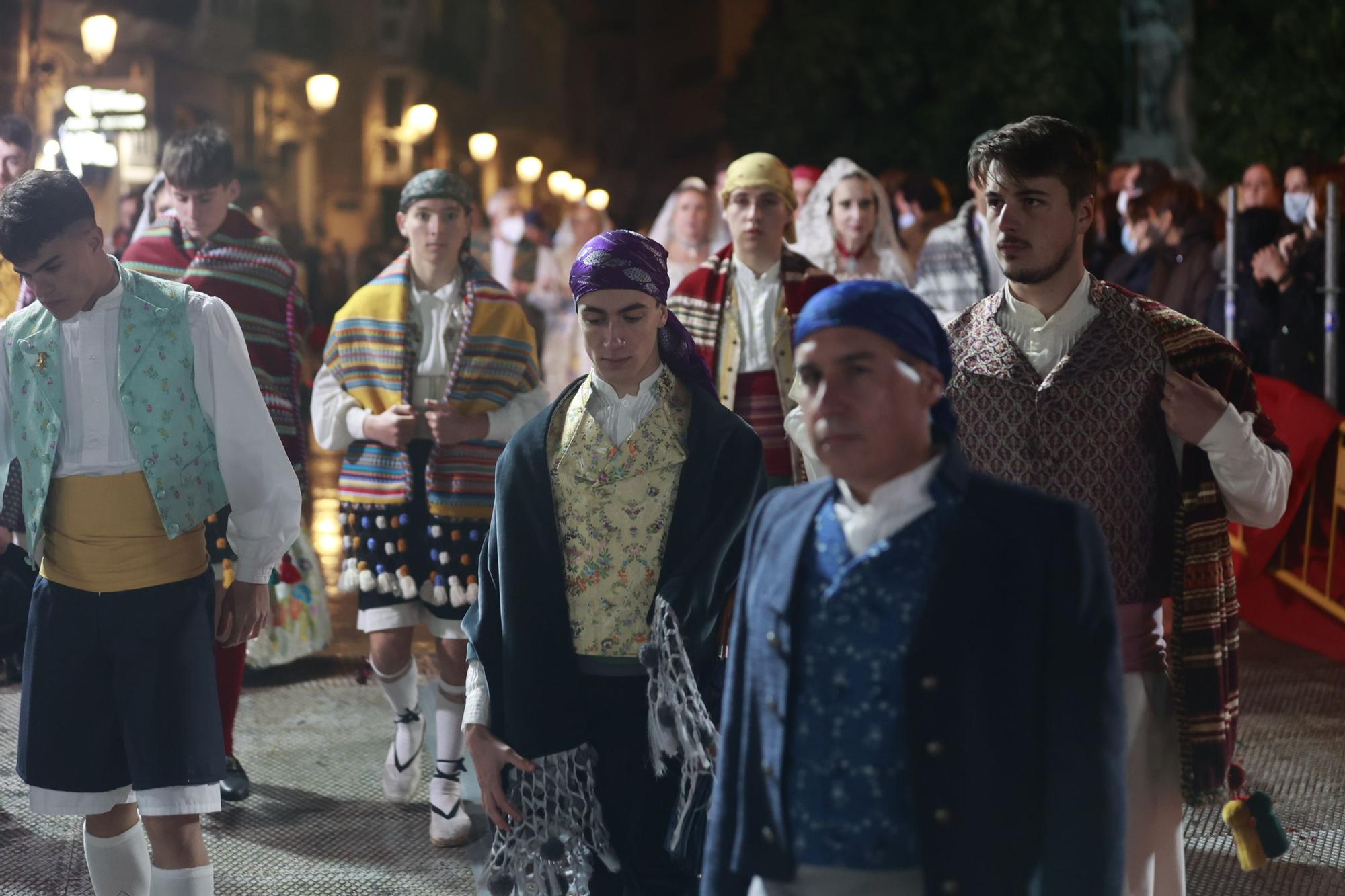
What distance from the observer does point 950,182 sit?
24.2 metres

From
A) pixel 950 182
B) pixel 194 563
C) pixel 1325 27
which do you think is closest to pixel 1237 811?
pixel 194 563

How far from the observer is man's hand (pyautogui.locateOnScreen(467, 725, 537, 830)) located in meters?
3.51

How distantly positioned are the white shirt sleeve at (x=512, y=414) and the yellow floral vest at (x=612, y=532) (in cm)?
187

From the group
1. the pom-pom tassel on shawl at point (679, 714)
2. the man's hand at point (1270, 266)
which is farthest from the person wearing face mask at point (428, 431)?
the man's hand at point (1270, 266)

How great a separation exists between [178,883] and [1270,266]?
8149mm

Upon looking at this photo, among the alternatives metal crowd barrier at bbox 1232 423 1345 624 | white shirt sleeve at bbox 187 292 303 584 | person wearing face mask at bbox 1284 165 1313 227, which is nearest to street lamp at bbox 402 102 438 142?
person wearing face mask at bbox 1284 165 1313 227

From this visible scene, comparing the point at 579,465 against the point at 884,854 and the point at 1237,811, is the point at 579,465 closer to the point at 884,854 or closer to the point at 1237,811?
the point at 884,854

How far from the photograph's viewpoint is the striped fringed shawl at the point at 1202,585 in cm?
351

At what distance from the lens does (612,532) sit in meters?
3.61

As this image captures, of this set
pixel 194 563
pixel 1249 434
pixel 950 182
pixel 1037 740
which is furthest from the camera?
pixel 950 182

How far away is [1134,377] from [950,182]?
21223 millimetres

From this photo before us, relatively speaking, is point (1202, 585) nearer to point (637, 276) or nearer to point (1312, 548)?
point (637, 276)

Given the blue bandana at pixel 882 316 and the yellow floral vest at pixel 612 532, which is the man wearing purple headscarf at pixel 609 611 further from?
the blue bandana at pixel 882 316

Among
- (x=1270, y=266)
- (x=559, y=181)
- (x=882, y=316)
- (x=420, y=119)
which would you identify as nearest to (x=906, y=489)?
(x=882, y=316)
